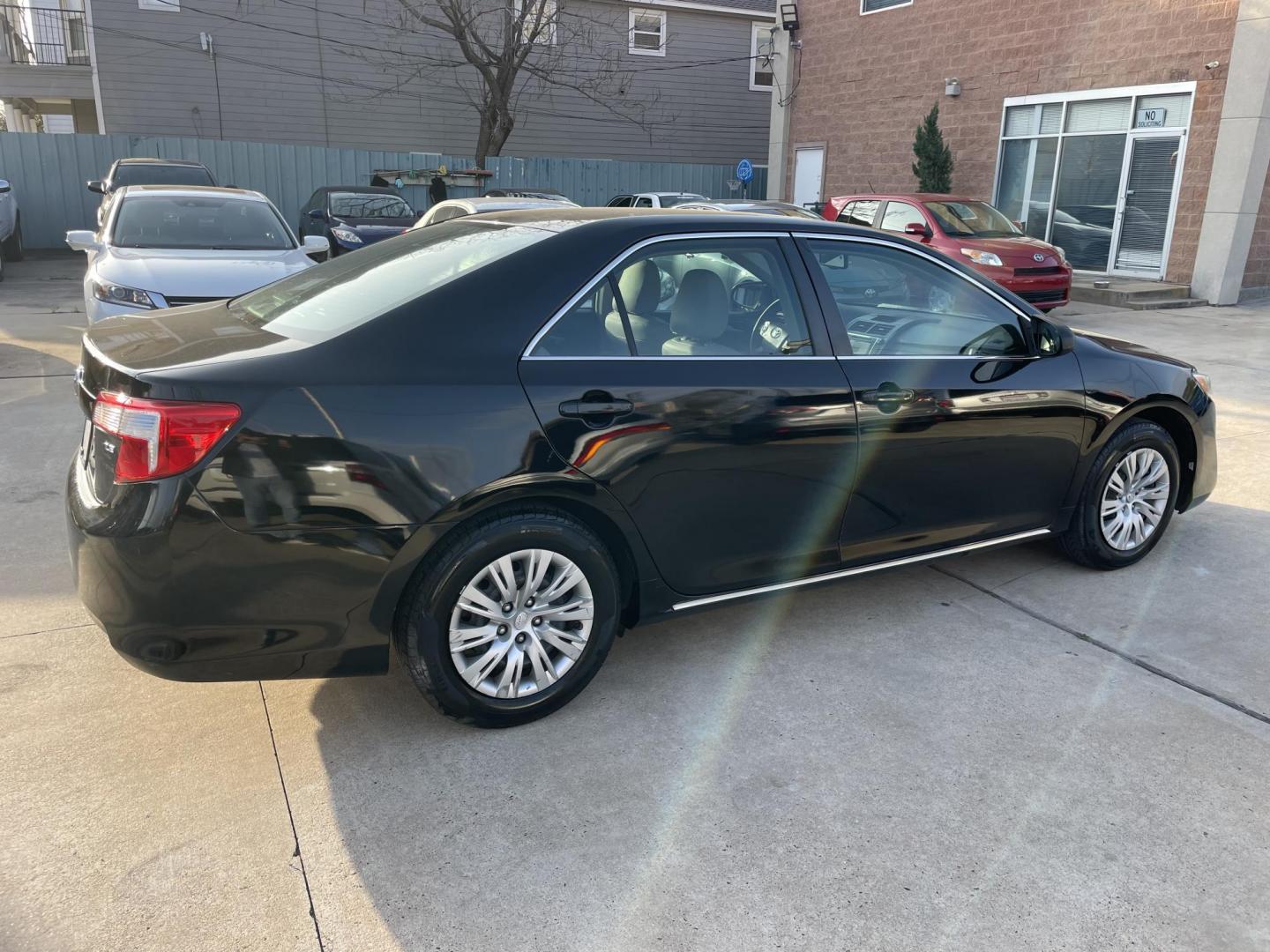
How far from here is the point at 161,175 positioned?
580 inches

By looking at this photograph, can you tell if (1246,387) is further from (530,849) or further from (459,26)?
(459,26)

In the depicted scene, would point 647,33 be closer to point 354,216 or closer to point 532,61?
point 532,61

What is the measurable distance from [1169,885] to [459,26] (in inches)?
771

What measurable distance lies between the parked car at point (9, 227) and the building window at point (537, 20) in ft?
31.7

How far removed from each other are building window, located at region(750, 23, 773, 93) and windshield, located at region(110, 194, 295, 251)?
19667 millimetres

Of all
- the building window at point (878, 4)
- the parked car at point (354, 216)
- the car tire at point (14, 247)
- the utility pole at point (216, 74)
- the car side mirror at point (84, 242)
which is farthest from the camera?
the utility pole at point (216, 74)

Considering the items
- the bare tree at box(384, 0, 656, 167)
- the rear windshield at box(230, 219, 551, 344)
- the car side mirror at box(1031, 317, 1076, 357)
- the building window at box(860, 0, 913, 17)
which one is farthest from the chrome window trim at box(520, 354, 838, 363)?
the building window at box(860, 0, 913, 17)

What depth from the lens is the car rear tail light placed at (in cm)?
256

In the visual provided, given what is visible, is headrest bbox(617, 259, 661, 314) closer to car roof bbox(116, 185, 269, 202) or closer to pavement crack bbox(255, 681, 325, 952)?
pavement crack bbox(255, 681, 325, 952)

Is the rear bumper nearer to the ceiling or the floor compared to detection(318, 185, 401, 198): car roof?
nearer to the floor

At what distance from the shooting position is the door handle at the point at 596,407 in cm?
295

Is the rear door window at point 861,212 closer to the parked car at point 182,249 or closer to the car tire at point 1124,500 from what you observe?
the parked car at point 182,249

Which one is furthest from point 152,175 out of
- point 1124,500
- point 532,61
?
point 1124,500

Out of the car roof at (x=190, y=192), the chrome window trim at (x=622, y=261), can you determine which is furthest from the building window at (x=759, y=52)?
the chrome window trim at (x=622, y=261)
